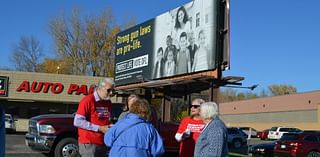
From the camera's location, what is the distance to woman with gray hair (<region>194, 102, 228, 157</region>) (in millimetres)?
6539

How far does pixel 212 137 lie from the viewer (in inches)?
259

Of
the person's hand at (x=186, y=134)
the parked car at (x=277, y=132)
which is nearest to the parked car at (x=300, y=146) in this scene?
the person's hand at (x=186, y=134)

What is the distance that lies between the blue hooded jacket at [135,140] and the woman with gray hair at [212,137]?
46.2 inches

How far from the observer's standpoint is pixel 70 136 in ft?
48.0

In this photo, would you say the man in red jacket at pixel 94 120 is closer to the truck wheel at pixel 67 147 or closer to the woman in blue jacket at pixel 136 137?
the woman in blue jacket at pixel 136 137

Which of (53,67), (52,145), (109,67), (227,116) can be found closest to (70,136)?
(52,145)

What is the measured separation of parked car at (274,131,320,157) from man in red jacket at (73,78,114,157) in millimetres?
15765

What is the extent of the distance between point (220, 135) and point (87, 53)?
161 ft

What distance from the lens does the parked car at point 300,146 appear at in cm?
2170

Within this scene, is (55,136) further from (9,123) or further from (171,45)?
(9,123)

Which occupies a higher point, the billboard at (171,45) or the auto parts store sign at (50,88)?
the billboard at (171,45)

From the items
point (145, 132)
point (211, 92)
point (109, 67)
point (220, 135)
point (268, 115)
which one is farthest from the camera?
point (268, 115)

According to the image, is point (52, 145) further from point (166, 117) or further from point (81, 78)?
point (81, 78)

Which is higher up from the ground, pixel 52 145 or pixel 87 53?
pixel 87 53
